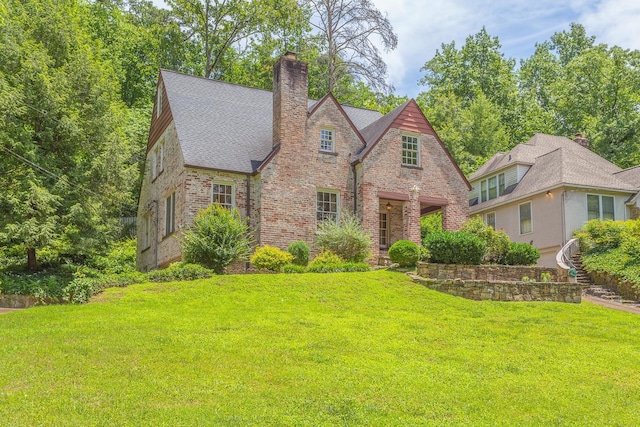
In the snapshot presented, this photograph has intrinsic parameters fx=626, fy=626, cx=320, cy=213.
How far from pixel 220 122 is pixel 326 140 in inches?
165

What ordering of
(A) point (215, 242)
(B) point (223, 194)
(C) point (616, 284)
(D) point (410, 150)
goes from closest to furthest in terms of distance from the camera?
1. (A) point (215, 242)
2. (C) point (616, 284)
3. (B) point (223, 194)
4. (D) point (410, 150)

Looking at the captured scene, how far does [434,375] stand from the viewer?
999cm

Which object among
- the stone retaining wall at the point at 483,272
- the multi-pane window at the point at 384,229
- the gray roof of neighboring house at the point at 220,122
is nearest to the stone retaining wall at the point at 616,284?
the stone retaining wall at the point at 483,272

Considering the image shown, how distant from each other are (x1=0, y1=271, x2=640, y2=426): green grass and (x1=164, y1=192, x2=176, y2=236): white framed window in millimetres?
6992

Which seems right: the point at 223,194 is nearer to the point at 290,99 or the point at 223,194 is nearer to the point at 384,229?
the point at 290,99

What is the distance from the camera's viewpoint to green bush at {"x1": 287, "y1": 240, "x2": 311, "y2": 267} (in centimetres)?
→ 2102

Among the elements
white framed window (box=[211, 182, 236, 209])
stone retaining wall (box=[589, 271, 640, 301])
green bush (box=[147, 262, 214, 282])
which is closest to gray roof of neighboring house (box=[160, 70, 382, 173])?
white framed window (box=[211, 182, 236, 209])

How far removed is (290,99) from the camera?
23.0 metres

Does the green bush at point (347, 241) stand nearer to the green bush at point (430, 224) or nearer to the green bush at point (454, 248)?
the green bush at point (454, 248)

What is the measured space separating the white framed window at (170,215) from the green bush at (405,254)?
322 inches

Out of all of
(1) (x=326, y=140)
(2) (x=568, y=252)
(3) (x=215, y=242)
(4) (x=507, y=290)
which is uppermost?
(1) (x=326, y=140)

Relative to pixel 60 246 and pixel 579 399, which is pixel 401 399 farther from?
pixel 60 246

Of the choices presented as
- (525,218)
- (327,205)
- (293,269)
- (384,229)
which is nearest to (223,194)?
(327,205)

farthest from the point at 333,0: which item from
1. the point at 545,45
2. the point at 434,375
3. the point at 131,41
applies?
the point at 434,375
